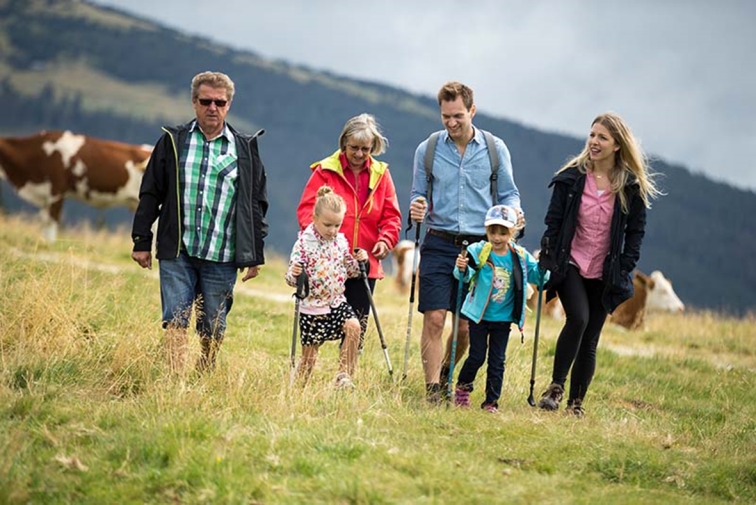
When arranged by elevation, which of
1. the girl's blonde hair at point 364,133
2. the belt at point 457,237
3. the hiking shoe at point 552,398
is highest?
the girl's blonde hair at point 364,133

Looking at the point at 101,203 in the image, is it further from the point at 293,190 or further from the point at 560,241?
the point at 293,190

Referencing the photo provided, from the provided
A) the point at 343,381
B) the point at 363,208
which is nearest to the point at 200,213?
the point at 363,208

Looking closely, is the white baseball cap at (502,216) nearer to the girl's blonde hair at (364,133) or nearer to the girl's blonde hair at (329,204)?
the girl's blonde hair at (364,133)

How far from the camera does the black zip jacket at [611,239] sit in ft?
27.0

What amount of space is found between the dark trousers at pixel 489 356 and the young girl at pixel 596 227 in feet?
1.79

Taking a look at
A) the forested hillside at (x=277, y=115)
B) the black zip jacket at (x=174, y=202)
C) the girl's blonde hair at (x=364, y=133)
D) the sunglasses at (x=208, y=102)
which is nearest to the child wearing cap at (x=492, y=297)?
the girl's blonde hair at (x=364, y=133)

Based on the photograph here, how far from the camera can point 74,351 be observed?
818cm

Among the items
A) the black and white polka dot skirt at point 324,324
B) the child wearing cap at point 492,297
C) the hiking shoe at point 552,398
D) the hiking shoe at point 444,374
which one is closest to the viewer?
the black and white polka dot skirt at point 324,324

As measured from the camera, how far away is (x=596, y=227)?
8328 millimetres

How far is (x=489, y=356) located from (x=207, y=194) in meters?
2.54

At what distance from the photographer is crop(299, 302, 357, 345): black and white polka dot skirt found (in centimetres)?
794

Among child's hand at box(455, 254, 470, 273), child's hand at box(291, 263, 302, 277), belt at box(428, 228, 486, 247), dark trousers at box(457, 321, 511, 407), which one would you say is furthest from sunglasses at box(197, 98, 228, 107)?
dark trousers at box(457, 321, 511, 407)

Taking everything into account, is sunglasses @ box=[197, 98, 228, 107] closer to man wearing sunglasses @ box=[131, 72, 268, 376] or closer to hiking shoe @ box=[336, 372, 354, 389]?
man wearing sunglasses @ box=[131, 72, 268, 376]

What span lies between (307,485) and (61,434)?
5.82ft
